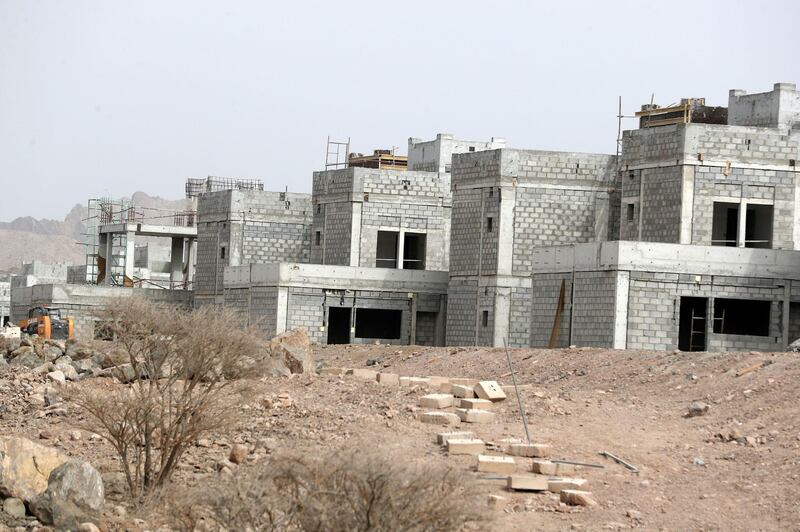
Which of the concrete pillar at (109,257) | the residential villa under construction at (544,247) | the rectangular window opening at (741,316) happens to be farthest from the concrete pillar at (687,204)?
the concrete pillar at (109,257)

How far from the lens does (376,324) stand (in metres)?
44.5

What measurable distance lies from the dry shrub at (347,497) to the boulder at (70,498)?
3922 mm

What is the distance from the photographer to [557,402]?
2139cm

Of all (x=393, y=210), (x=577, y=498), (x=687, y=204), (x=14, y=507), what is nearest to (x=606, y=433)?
(x=577, y=498)

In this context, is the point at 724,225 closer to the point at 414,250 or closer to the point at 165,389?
the point at 414,250

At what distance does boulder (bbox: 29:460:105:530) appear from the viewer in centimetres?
1527

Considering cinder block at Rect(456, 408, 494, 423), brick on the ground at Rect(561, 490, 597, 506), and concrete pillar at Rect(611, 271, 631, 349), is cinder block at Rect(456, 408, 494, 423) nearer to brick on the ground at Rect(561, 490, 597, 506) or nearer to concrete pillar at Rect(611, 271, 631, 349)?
brick on the ground at Rect(561, 490, 597, 506)

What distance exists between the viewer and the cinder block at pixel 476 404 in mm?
20547

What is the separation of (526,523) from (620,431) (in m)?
5.18

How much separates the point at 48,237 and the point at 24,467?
160814 mm

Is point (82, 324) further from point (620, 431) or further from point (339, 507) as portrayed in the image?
point (339, 507)

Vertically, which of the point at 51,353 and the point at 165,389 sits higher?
the point at 165,389

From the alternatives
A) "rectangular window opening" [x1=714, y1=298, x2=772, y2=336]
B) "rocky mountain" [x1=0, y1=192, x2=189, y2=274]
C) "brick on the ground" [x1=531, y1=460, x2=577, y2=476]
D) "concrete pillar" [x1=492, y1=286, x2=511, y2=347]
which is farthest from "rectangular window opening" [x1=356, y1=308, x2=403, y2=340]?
"rocky mountain" [x1=0, y1=192, x2=189, y2=274]

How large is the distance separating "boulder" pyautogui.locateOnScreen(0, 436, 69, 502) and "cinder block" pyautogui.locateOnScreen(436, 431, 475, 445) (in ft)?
16.6
